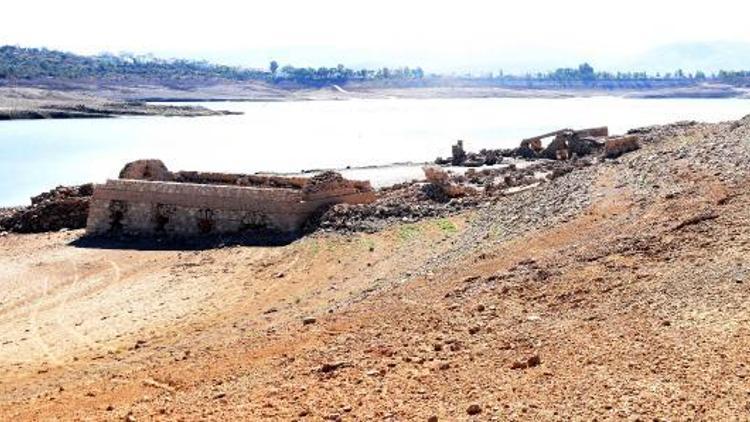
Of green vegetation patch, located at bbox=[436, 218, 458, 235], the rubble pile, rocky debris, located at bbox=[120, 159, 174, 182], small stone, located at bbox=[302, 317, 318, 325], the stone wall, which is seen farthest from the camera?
rocky debris, located at bbox=[120, 159, 174, 182]

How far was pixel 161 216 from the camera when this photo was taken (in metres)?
25.6

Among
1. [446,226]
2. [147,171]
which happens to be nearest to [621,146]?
[446,226]

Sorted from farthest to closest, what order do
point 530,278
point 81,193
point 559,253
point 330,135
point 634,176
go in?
point 330,135 → point 81,193 → point 634,176 → point 559,253 → point 530,278

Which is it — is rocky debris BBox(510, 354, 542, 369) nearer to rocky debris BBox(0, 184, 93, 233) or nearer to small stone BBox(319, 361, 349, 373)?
small stone BBox(319, 361, 349, 373)

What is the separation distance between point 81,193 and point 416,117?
91525mm

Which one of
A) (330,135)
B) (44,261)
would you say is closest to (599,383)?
(44,261)

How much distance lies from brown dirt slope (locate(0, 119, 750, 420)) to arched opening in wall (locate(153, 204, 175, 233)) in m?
3.91

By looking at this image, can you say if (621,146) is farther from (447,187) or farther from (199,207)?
(199,207)

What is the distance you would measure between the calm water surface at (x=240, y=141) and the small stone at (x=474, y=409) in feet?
134

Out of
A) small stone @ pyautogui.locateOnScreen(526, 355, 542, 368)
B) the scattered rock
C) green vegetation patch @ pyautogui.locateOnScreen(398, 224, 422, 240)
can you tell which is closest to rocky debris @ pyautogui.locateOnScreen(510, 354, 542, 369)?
small stone @ pyautogui.locateOnScreen(526, 355, 542, 368)

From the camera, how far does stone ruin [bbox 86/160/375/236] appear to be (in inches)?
943

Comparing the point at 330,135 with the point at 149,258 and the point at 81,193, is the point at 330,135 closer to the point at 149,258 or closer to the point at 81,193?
the point at 81,193

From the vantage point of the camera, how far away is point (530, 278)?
42.1 ft

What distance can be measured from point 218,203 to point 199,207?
60 centimetres
